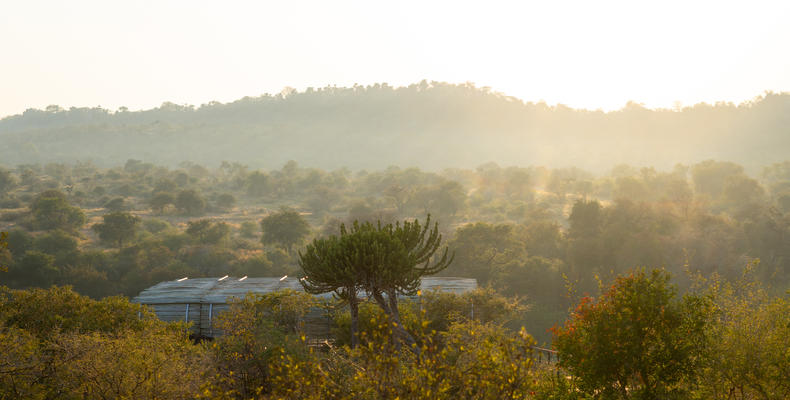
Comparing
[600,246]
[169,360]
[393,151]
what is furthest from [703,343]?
[393,151]

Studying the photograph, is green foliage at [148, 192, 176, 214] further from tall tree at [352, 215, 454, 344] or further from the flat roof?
tall tree at [352, 215, 454, 344]

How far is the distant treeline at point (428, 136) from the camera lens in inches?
5561

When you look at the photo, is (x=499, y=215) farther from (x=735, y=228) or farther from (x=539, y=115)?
(x=539, y=115)

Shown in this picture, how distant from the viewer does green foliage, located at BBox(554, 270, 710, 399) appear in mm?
11500

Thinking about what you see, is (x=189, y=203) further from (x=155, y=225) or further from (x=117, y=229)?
(x=117, y=229)

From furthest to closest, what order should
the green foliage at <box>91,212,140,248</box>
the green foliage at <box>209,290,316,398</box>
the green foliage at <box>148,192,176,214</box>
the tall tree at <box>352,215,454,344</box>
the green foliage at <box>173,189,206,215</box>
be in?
the green foliage at <box>173,189,206,215</box>
the green foliage at <box>148,192,176,214</box>
the green foliage at <box>91,212,140,248</box>
the tall tree at <box>352,215,454,344</box>
the green foliage at <box>209,290,316,398</box>

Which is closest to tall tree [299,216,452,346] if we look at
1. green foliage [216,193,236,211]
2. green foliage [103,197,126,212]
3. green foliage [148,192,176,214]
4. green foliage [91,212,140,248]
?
green foliage [91,212,140,248]

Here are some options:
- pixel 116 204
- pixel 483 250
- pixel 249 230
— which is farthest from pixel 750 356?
pixel 116 204

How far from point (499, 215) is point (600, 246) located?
82.5ft

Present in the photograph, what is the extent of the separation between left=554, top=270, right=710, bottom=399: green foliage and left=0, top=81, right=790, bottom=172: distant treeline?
126125mm

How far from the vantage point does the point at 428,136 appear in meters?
167

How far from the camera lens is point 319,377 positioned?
364 inches

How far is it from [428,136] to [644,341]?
15715 centimetres

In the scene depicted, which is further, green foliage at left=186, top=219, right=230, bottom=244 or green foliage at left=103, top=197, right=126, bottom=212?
green foliage at left=103, top=197, right=126, bottom=212
